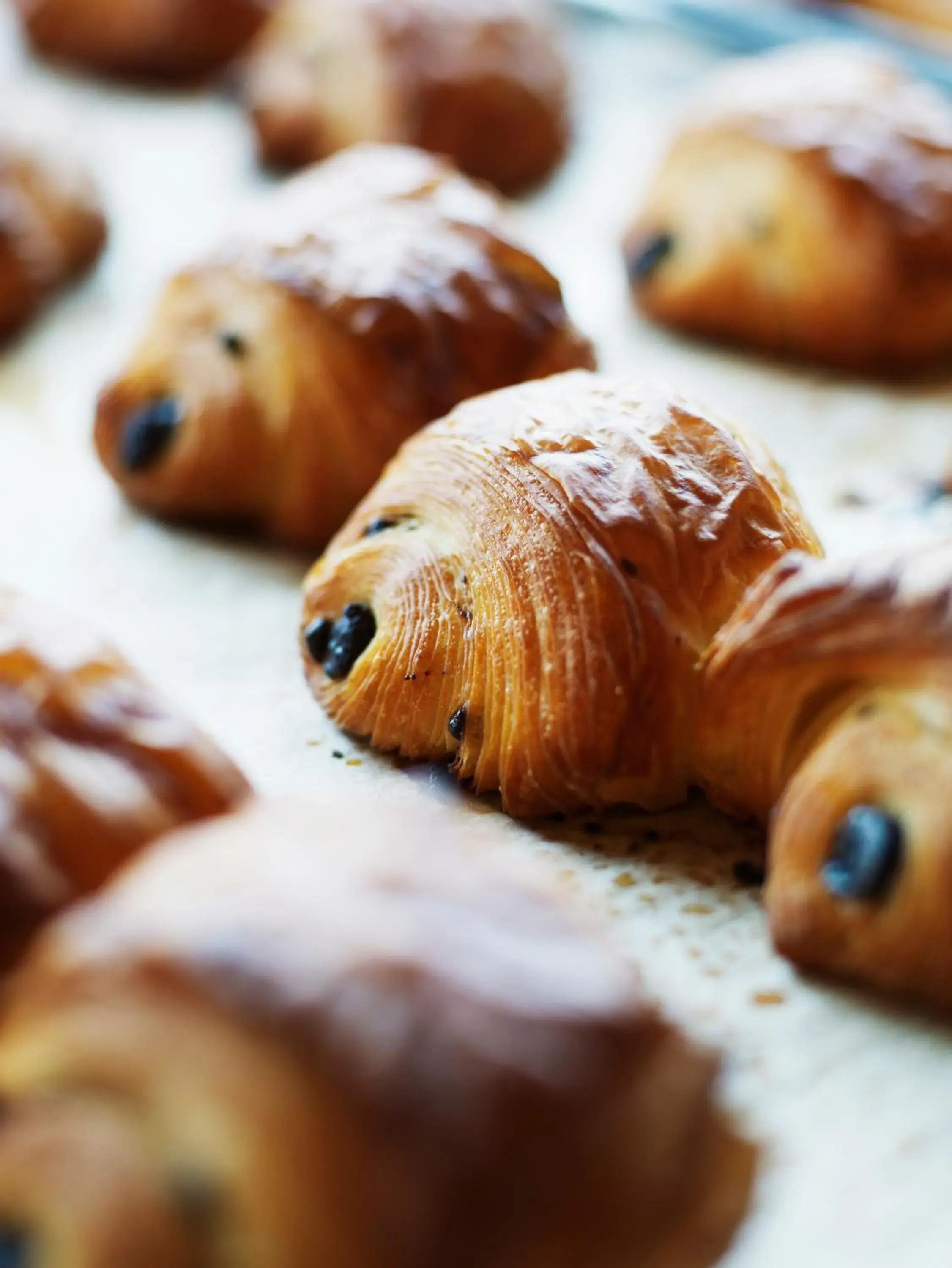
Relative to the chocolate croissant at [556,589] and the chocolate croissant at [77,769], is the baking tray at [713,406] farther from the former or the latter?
the chocolate croissant at [77,769]

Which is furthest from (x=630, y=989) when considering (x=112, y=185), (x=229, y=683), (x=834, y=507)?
(x=112, y=185)

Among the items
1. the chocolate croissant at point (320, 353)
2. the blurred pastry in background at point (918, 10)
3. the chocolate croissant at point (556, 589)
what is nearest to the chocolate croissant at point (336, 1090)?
the chocolate croissant at point (556, 589)

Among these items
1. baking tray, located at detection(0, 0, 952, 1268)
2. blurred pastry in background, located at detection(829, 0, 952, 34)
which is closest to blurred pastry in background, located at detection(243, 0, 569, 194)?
baking tray, located at detection(0, 0, 952, 1268)

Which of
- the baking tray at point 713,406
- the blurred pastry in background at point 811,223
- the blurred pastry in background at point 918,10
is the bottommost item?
the baking tray at point 713,406

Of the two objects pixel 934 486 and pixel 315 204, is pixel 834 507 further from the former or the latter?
pixel 315 204

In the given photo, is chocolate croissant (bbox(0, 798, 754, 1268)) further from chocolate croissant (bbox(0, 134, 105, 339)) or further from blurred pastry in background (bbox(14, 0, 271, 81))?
blurred pastry in background (bbox(14, 0, 271, 81))
